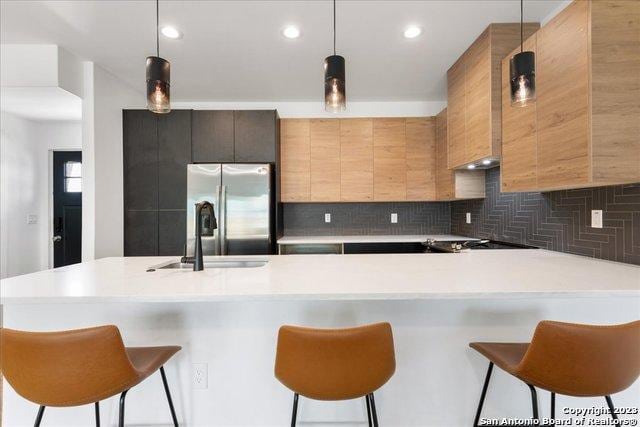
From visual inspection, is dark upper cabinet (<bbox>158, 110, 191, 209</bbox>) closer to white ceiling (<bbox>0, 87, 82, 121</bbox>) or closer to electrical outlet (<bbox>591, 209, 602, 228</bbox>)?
white ceiling (<bbox>0, 87, 82, 121</bbox>)

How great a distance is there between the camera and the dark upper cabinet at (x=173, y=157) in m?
3.56

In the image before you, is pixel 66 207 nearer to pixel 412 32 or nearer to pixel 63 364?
pixel 63 364

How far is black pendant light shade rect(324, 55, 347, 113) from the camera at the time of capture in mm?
1674

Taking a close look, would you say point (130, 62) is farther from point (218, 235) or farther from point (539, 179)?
point (539, 179)

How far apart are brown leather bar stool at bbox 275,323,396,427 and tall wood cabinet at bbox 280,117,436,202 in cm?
285

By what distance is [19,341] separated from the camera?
3.42 feet

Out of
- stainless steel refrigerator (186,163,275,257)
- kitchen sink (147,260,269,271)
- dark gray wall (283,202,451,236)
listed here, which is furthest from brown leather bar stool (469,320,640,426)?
dark gray wall (283,202,451,236)

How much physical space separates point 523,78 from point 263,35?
1.87 meters

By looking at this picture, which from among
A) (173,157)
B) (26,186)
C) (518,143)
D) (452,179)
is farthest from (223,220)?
(26,186)

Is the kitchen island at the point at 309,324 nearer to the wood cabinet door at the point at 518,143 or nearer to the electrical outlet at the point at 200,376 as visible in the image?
the electrical outlet at the point at 200,376

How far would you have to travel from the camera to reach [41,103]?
10.9 feet

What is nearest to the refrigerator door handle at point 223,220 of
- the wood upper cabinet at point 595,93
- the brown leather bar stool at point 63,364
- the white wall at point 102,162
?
the white wall at point 102,162

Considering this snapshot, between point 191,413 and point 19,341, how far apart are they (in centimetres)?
85

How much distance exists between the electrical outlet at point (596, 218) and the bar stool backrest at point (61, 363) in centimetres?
257
